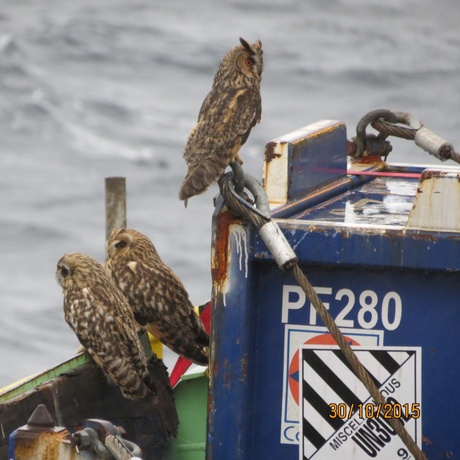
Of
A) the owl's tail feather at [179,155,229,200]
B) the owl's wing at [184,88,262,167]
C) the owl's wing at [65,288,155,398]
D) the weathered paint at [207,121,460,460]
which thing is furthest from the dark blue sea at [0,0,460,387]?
the weathered paint at [207,121,460,460]

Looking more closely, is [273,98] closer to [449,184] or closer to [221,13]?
[221,13]

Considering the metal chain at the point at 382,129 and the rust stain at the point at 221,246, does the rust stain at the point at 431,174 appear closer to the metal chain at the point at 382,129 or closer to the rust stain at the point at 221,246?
the rust stain at the point at 221,246

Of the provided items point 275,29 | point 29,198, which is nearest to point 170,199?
point 29,198

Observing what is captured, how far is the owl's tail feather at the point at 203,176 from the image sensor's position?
5234mm

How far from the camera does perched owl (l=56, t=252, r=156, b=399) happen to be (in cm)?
567

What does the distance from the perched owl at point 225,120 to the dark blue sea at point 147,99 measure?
12.5 metres

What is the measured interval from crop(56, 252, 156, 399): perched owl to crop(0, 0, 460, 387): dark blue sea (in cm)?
1162

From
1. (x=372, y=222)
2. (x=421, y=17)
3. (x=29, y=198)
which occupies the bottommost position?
(x=29, y=198)

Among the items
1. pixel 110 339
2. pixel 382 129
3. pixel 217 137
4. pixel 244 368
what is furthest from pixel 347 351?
pixel 382 129

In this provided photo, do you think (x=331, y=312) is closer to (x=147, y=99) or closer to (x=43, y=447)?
(x=43, y=447)

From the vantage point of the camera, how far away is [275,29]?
4053 cm

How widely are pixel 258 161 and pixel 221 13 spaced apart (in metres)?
15.2
